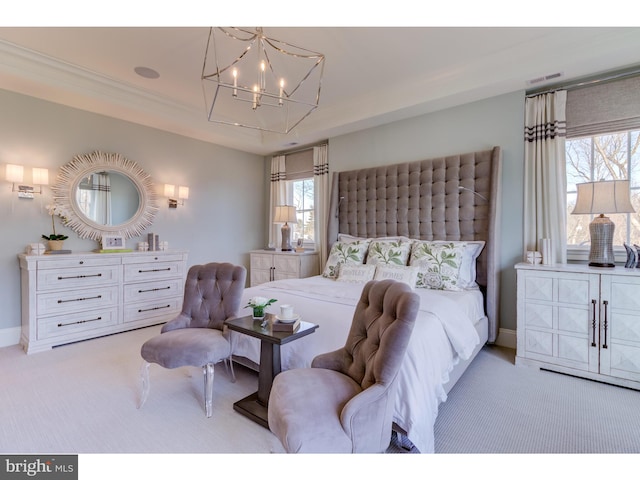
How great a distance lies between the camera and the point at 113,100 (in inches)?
143

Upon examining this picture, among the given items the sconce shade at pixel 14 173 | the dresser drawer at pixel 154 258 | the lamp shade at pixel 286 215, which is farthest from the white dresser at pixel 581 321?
the sconce shade at pixel 14 173

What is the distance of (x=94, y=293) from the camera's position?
11.8 ft

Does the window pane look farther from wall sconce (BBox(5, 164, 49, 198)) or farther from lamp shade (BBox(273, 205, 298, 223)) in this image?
wall sconce (BBox(5, 164, 49, 198))

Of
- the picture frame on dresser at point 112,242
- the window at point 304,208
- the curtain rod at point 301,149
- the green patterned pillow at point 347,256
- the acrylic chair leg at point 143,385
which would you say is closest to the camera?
the acrylic chair leg at point 143,385

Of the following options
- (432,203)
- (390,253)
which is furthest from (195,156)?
(432,203)

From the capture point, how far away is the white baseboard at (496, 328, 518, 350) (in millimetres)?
3369

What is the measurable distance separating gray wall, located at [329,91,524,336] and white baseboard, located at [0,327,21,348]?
15.7 ft

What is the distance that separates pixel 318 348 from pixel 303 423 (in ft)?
2.65

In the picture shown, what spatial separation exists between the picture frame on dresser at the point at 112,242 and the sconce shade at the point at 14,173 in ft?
3.25

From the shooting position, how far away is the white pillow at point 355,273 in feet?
10.9

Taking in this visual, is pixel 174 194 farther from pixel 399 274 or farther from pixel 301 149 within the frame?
pixel 399 274

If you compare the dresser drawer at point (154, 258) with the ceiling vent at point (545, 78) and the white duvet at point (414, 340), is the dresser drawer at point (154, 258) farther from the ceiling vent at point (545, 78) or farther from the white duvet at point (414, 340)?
the ceiling vent at point (545, 78)
